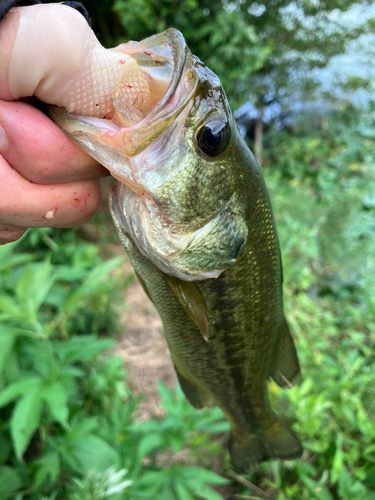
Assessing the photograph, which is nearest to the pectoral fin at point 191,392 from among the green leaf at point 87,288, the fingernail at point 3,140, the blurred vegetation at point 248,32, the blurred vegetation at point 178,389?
the blurred vegetation at point 178,389

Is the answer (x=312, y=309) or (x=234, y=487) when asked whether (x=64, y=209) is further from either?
(x=312, y=309)

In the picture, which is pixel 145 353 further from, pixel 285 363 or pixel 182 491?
pixel 285 363

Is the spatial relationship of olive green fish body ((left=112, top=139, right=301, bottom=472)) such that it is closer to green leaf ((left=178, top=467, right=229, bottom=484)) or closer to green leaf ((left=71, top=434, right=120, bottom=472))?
green leaf ((left=178, top=467, right=229, bottom=484))

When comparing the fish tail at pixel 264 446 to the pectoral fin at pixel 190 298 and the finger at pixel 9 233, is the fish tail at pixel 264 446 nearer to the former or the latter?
the pectoral fin at pixel 190 298

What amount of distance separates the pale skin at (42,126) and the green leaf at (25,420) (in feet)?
1.99

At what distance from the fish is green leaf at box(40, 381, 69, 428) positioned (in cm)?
42

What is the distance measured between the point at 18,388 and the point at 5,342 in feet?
0.64

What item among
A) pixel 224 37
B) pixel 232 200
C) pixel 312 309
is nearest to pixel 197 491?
pixel 232 200

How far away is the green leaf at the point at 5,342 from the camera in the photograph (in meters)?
1.20

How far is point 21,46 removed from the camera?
1.98ft

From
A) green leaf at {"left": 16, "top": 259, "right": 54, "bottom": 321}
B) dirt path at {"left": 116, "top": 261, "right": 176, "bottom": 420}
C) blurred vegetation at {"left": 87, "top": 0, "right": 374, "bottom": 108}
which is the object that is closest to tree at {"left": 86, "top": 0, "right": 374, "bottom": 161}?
blurred vegetation at {"left": 87, "top": 0, "right": 374, "bottom": 108}

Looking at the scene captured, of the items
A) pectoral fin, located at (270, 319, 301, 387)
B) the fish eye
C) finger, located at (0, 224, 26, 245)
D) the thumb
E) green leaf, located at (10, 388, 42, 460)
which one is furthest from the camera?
pectoral fin, located at (270, 319, 301, 387)

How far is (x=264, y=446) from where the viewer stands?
1380 millimetres

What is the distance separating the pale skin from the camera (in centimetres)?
61
